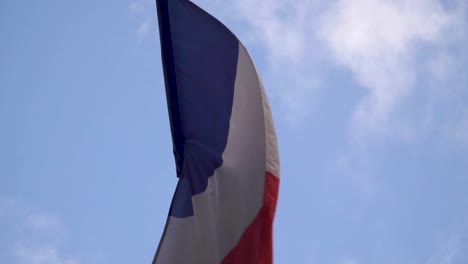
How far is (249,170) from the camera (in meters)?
5.37

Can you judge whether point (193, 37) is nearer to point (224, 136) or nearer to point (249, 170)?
point (224, 136)

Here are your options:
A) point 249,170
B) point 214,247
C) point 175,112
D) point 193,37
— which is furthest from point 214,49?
point 214,247

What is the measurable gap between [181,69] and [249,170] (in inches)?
44.8

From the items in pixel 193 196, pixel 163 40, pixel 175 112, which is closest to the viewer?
pixel 193 196

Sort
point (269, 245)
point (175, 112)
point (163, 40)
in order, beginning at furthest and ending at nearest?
point (163, 40), point (175, 112), point (269, 245)

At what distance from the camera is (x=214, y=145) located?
5547 millimetres

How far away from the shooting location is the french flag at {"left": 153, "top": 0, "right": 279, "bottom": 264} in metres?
5.05

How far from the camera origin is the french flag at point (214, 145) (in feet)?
16.6

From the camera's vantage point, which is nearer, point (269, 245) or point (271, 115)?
point (269, 245)

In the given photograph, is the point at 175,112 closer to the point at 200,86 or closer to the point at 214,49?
the point at 200,86

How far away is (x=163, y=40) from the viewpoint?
608 centimetres

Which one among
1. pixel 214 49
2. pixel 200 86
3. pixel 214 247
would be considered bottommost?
pixel 214 247

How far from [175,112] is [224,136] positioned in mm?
458

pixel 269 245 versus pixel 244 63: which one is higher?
pixel 244 63
